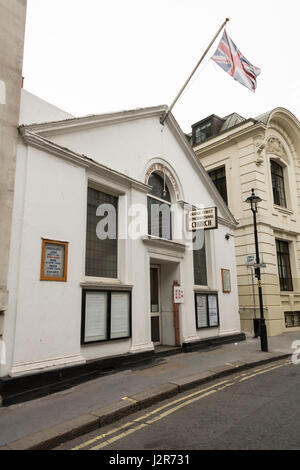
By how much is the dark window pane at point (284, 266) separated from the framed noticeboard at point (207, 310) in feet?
22.8

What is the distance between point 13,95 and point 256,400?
7.84 metres

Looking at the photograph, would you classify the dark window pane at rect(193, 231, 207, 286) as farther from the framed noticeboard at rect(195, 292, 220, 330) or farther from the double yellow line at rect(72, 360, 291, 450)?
the double yellow line at rect(72, 360, 291, 450)

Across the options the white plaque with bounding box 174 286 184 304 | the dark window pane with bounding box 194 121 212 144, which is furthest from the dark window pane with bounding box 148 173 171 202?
the dark window pane with bounding box 194 121 212 144

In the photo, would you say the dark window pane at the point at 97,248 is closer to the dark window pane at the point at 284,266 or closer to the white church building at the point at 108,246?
the white church building at the point at 108,246

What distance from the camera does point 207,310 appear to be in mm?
11992

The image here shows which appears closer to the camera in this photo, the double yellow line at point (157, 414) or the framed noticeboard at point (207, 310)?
the double yellow line at point (157, 414)

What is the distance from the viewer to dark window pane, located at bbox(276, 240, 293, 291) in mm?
17797

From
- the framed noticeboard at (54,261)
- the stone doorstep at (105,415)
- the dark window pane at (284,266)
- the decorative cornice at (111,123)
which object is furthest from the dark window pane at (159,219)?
the dark window pane at (284,266)

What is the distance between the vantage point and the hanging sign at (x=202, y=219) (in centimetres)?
1121

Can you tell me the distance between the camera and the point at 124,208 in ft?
30.6

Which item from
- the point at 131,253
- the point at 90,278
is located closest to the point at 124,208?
the point at 131,253

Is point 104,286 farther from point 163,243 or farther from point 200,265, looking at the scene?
point 200,265

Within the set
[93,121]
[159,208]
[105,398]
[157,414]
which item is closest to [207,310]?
[159,208]

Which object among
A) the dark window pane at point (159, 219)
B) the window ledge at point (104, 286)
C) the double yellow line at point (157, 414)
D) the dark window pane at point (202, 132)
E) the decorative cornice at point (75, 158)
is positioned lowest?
the double yellow line at point (157, 414)
